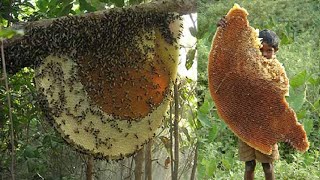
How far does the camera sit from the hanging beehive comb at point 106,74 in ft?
5.05

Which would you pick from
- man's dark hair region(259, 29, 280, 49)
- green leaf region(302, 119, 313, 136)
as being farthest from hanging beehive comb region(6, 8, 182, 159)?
green leaf region(302, 119, 313, 136)

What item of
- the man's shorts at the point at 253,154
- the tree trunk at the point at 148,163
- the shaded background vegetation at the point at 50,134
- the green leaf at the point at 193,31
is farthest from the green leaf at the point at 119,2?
the man's shorts at the point at 253,154

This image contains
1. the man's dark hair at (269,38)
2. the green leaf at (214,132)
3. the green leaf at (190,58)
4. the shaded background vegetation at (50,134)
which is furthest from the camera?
the shaded background vegetation at (50,134)

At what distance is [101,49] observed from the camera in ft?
5.35

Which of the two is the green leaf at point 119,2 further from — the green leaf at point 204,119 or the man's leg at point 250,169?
the man's leg at point 250,169

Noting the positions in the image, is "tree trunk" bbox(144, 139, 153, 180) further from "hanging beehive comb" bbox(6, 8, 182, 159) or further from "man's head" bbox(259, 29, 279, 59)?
"man's head" bbox(259, 29, 279, 59)

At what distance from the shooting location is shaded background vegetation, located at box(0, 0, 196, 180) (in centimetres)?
187

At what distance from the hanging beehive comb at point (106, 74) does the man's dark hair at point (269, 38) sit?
34 cm

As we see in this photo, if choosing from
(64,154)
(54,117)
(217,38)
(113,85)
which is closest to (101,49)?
(113,85)

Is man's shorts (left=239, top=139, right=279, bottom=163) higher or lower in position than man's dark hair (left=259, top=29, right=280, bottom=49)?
lower

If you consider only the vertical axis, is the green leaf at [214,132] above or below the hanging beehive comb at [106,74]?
below

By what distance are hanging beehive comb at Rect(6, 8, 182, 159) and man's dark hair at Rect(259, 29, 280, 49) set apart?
0.34 meters

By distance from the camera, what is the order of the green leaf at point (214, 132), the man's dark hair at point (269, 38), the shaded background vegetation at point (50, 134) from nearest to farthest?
1. the man's dark hair at point (269, 38)
2. the green leaf at point (214, 132)
3. the shaded background vegetation at point (50, 134)

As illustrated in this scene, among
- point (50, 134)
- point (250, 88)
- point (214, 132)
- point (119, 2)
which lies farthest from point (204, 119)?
point (50, 134)
